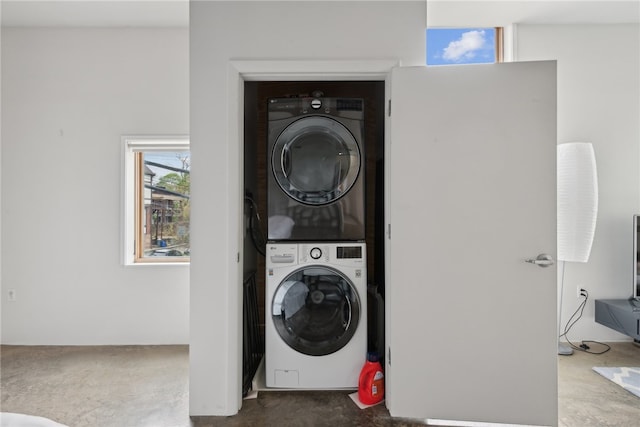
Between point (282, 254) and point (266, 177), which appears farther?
point (266, 177)

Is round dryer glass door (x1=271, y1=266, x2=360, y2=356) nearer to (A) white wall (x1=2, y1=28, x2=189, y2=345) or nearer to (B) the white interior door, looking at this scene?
(B) the white interior door

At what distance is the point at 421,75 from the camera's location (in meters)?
1.90

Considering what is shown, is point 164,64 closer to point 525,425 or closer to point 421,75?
point 421,75

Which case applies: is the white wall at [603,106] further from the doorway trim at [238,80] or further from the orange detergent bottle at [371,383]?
the orange detergent bottle at [371,383]

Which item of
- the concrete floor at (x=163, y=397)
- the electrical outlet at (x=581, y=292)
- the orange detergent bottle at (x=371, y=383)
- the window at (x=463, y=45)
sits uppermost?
the window at (x=463, y=45)

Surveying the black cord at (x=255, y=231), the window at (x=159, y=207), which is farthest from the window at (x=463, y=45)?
the window at (x=159, y=207)

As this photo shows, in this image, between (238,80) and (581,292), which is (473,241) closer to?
(238,80)

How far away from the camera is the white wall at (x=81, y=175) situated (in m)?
3.07

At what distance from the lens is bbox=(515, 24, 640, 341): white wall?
3080mm

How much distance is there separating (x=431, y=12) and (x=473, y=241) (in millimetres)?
2023

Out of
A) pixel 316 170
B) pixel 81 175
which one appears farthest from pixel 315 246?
pixel 81 175

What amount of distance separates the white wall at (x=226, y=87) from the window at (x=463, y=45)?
1.41 meters

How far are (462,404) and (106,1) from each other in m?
3.60

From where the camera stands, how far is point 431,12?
288 cm
